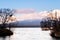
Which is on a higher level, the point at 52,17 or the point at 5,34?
the point at 52,17

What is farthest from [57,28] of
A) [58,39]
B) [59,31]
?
[58,39]

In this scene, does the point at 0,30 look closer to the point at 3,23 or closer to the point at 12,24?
the point at 3,23

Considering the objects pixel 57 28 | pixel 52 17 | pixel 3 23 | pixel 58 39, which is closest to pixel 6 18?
pixel 3 23

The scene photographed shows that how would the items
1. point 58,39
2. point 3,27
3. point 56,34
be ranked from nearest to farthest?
point 58,39 → point 56,34 → point 3,27

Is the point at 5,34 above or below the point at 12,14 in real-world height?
below

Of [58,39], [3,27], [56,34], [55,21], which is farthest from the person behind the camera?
[3,27]

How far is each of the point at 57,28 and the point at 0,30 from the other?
2292 centimetres

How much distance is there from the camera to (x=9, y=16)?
326 ft

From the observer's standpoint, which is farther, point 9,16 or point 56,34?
point 9,16

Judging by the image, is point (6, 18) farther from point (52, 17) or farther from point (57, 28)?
point (57, 28)

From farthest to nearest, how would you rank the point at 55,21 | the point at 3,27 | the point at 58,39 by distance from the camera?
the point at 3,27
the point at 55,21
the point at 58,39

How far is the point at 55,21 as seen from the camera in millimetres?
91312

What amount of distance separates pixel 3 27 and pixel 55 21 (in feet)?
68.6

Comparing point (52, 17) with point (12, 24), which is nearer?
point (52, 17)
